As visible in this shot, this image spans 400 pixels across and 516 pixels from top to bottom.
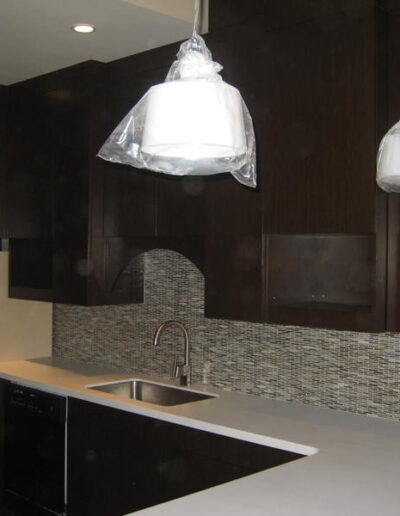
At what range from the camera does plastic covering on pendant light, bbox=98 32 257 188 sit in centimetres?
161

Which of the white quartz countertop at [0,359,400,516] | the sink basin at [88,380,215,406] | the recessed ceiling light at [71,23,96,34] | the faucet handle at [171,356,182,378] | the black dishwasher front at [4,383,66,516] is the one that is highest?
the recessed ceiling light at [71,23,96,34]

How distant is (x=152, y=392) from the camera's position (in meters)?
3.99

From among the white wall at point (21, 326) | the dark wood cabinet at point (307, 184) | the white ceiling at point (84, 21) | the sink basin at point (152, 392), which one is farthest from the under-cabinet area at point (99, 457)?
the white ceiling at point (84, 21)

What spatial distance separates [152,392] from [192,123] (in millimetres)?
2606

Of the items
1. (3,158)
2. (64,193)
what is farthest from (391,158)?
(3,158)

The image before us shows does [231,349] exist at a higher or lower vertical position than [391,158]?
lower

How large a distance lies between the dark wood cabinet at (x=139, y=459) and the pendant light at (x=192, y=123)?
1.40 meters

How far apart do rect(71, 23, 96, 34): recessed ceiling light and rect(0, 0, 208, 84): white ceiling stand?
3cm

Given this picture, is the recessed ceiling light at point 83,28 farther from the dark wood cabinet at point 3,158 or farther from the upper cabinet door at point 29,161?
the dark wood cabinet at point 3,158

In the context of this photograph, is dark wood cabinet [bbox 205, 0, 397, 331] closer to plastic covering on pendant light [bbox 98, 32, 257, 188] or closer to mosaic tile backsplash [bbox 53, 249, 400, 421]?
mosaic tile backsplash [bbox 53, 249, 400, 421]

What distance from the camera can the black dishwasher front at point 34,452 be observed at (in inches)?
149

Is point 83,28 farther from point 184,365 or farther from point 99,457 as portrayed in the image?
point 99,457

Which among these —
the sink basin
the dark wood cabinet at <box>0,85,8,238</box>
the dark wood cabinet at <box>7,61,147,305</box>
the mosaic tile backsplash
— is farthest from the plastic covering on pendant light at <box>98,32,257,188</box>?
the dark wood cabinet at <box>0,85,8,238</box>

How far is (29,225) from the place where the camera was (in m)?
4.41
